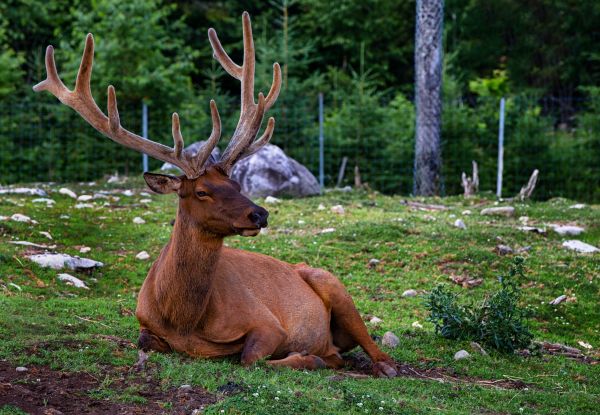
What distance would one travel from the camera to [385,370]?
771 cm

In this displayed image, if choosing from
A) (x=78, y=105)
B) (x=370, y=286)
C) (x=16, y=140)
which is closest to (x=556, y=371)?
(x=370, y=286)

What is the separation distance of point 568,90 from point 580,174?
12.6 metres

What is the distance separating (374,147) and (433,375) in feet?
42.2

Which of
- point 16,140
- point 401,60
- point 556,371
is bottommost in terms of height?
point 556,371

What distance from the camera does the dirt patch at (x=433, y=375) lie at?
7.60 m

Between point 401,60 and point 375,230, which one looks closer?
point 375,230

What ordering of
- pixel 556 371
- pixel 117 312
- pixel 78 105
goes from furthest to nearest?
pixel 117 312
pixel 556 371
pixel 78 105

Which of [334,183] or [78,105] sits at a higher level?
[78,105]

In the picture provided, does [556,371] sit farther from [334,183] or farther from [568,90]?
[568,90]

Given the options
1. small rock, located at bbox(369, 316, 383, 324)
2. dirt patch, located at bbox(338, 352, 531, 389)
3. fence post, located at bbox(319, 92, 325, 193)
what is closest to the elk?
→ dirt patch, located at bbox(338, 352, 531, 389)

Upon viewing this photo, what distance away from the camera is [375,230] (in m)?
13.1

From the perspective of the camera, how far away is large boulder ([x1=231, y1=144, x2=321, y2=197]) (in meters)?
16.6

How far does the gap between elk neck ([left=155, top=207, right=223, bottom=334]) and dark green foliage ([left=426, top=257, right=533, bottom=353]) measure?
252cm

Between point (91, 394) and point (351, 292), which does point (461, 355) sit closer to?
point (351, 292)
